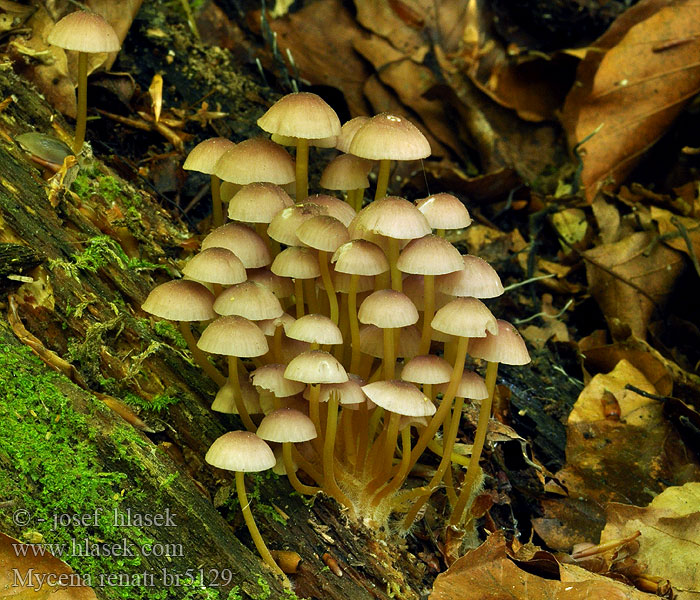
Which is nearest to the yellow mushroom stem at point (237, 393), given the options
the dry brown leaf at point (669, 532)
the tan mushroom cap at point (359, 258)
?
the tan mushroom cap at point (359, 258)

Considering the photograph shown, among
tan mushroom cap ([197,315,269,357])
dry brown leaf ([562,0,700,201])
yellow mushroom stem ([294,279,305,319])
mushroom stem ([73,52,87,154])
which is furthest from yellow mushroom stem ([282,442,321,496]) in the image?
dry brown leaf ([562,0,700,201])

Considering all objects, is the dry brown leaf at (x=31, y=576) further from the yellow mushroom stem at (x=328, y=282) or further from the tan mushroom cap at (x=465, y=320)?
the tan mushroom cap at (x=465, y=320)

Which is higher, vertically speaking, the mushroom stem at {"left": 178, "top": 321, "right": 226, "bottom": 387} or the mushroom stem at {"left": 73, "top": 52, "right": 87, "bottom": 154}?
the mushroom stem at {"left": 73, "top": 52, "right": 87, "bottom": 154}

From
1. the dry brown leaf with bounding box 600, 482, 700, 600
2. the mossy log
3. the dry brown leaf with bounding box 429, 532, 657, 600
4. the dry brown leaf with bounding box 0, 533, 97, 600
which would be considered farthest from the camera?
the dry brown leaf with bounding box 600, 482, 700, 600

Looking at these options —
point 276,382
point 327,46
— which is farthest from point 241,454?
point 327,46

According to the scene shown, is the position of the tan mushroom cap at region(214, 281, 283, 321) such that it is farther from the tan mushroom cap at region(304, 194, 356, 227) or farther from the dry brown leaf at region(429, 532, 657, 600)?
the dry brown leaf at region(429, 532, 657, 600)

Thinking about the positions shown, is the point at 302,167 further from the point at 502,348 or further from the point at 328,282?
the point at 502,348

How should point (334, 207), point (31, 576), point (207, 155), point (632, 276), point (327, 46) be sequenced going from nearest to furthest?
point (31, 576) → point (334, 207) → point (207, 155) → point (632, 276) → point (327, 46)
